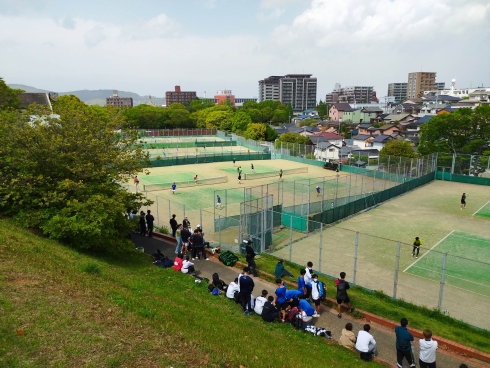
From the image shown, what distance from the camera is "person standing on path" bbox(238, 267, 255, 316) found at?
1180 centimetres

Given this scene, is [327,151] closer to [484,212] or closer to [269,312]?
[484,212]

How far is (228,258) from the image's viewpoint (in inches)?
661

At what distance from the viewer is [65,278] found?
10812 millimetres

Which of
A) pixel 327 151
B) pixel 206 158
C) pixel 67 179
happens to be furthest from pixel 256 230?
pixel 327 151

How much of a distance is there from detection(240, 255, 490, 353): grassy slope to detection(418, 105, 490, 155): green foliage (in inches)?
1659

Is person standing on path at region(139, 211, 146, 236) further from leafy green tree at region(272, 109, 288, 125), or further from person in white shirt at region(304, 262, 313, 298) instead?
leafy green tree at region(272, 109, 288, 125)

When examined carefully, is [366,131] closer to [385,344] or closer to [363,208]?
[363,208]

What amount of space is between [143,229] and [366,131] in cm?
9382

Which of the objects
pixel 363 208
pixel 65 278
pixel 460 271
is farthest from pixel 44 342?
pixel 363 208

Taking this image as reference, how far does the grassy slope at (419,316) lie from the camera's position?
11.4 m

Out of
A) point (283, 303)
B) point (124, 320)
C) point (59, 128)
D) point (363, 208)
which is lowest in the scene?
point (363, 208)

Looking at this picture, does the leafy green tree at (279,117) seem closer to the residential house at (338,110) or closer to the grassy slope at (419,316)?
the residential house at (338,110)

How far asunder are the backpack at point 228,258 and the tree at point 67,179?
158 inches

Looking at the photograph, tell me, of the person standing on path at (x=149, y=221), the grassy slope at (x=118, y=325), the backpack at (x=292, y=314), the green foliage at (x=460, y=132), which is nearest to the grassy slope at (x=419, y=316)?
the backpack at (x=292, y=314)
